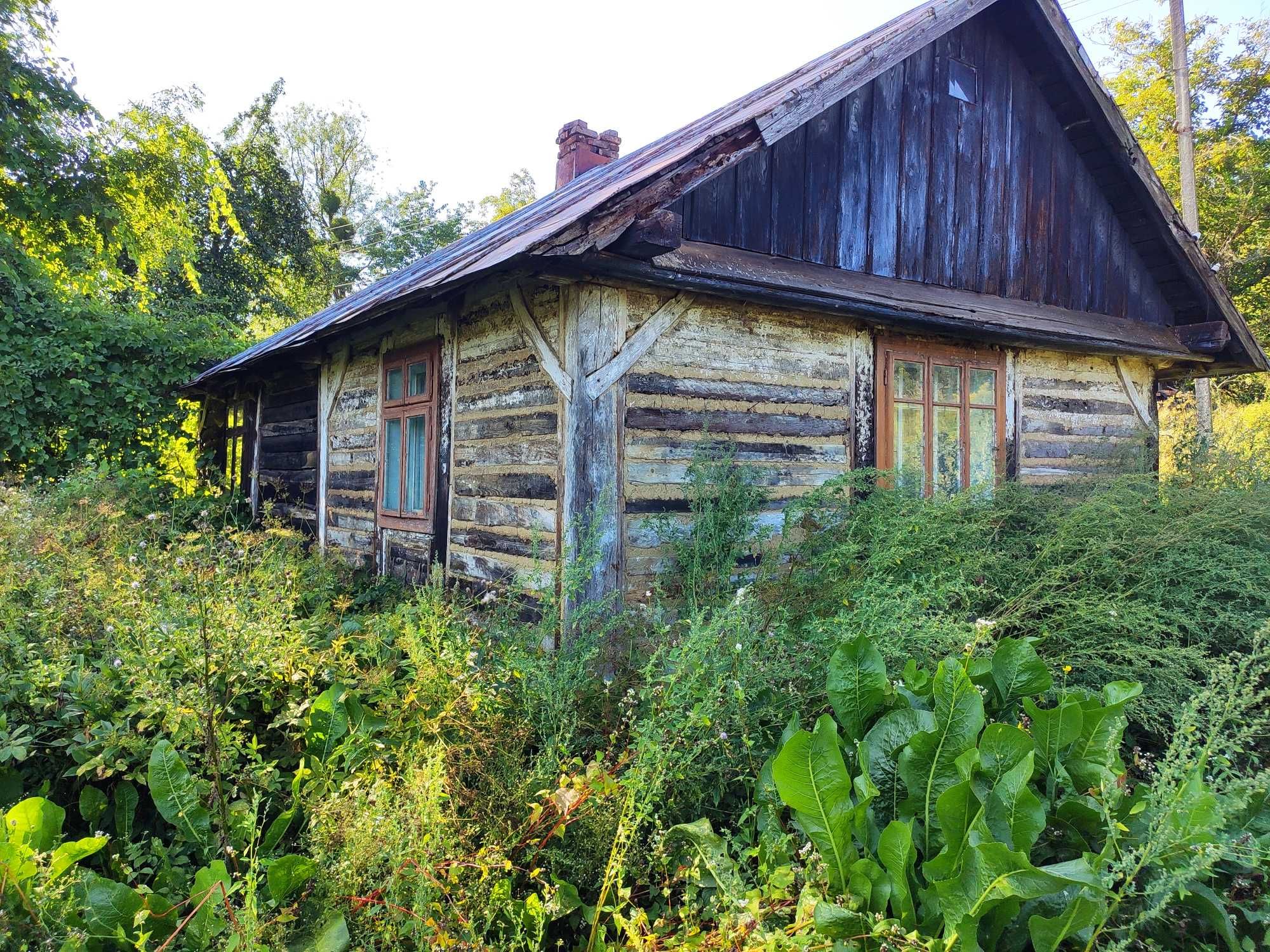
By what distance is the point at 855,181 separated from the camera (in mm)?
6137

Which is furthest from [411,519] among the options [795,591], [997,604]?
[997,604]

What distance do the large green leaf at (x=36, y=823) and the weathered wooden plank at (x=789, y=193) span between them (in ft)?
16.6

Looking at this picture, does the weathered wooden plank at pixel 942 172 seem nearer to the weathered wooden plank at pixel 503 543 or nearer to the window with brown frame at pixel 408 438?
the weathered wooden plank at pixel 503 543

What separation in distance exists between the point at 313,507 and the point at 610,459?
5.44 metres

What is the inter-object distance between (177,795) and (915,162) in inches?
266

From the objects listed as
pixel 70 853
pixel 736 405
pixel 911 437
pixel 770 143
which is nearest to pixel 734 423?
pixel 736 405

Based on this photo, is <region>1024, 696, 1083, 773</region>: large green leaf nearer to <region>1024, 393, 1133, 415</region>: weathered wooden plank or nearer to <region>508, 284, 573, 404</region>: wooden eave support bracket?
<region>508, 284, 573, 404</region>: wooden eave support bracket

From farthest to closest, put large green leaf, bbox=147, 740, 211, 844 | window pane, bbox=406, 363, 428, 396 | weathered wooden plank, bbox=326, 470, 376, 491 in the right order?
1. weathered wooden plank, bbox=326, 470, 376, 491
2. window pane, bbox=406, 363, 428, 396
3. large green leaf, bbox=147, 740, 211, 844

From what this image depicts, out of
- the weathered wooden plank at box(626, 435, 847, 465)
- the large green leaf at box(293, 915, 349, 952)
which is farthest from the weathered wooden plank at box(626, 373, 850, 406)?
the large green leaf at box(293, 915, 349, 952)

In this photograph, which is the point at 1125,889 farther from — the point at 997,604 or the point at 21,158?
the point at 21,158

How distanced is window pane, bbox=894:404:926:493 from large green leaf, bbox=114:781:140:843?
5538 millimetres

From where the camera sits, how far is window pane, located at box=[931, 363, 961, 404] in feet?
22.2

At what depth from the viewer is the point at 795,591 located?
13.8 ft

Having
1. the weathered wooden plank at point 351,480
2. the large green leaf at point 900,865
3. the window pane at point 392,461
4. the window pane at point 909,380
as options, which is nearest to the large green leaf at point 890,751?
the large green leaf at point 900,865
